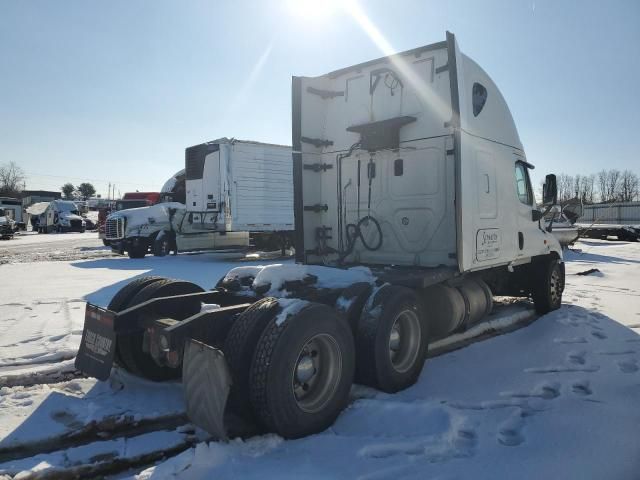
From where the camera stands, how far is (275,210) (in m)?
16.0

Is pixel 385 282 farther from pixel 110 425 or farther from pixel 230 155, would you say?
pixel 230 155

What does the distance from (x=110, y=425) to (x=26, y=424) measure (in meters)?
0.57

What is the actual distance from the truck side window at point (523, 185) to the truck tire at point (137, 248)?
527 inches

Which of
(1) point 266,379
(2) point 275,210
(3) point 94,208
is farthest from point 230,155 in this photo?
(3) point 94,208

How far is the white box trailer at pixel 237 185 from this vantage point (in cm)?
1457

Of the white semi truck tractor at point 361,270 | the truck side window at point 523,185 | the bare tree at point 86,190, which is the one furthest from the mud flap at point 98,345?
the bare tree at point 86,190

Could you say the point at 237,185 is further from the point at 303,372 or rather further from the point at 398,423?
the point at 398,423

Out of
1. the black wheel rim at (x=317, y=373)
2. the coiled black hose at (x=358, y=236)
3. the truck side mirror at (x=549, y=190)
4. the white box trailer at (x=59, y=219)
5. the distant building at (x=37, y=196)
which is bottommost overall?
the black wheel rim at (x=317, y=373)

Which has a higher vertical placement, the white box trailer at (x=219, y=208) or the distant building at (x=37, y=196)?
the distant building at (x=37, y=196)

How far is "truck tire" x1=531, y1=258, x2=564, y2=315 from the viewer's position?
7172 millimetres

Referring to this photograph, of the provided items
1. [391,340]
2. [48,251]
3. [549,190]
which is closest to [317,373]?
[391,340]

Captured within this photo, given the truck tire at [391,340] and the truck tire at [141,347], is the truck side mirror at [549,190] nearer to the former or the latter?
the truck tire at [391,340]

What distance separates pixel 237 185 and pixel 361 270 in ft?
35.2

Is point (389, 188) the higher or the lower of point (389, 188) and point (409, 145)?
the lower
